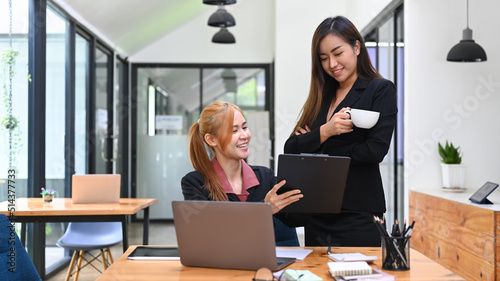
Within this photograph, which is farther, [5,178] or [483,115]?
[483,115]

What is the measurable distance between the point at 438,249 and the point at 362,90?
7.16 ft

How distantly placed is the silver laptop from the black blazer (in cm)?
218

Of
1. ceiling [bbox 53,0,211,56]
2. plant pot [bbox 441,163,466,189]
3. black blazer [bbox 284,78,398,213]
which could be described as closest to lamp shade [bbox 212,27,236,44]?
ceiling [bbox 53,0,211,56]

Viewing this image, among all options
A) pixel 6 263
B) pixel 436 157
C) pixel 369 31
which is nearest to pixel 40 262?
pixel 6 263

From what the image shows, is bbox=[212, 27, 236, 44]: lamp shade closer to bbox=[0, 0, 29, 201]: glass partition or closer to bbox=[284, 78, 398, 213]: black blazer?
bbox=[0, 0, 29, 201]: glass partition

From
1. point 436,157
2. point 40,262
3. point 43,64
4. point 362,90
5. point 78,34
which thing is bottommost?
point 40,262

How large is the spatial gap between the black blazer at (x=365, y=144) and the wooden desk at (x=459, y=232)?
1375 millimetres

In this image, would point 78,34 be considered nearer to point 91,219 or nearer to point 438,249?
point 91,219

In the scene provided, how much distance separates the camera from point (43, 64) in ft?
14.8

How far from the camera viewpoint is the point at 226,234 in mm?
1508

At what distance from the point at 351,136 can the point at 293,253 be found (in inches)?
17.2

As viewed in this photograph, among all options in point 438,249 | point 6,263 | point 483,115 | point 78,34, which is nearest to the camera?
point 6,263

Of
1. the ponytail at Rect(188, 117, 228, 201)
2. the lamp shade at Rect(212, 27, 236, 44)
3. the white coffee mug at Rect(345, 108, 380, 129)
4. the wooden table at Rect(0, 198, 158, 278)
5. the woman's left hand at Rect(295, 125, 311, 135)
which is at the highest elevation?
the lamp shade at Rect(212, 27, 236, 44)

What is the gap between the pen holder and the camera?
157 cm
